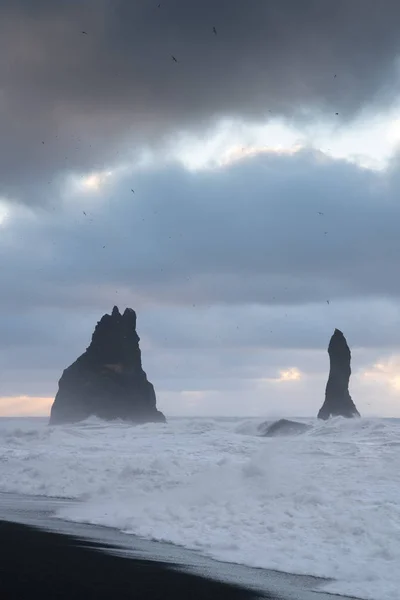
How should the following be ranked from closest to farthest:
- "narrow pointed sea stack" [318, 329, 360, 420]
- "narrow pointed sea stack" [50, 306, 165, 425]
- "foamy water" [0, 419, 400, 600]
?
1. "foamy water" [0, 419, 400, 600]
2. "narrow pointed sea stack" [318, 329, 360, 420]
3. "narrow pointed sea stack" [50, 306, 165, 425]

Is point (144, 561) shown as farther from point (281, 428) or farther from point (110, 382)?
point (110, 382)

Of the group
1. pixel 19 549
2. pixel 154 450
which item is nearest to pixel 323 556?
pixel 19 549

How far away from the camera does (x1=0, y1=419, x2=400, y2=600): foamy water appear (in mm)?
12633

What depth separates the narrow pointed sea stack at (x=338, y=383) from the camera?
90562 mm

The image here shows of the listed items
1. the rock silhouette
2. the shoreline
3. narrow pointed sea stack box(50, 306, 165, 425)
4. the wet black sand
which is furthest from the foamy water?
narrow pointed sea stack box(50, 306, 165, 425)

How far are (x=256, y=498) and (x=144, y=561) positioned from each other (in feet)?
19.9

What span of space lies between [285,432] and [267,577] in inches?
1755

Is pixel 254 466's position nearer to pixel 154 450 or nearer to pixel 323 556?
pixel 323 556

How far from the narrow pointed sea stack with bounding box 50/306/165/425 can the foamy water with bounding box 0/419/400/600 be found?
223 ft

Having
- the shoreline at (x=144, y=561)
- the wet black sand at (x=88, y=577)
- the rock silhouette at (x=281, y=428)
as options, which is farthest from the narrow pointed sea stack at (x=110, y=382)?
the wet black sand at (x=88, y=577)

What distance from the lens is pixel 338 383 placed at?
302ft

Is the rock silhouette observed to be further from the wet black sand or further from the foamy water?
the wet black sand

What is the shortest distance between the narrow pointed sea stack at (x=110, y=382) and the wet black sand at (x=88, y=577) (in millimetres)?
86550

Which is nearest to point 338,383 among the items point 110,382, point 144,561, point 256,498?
point 110,382
